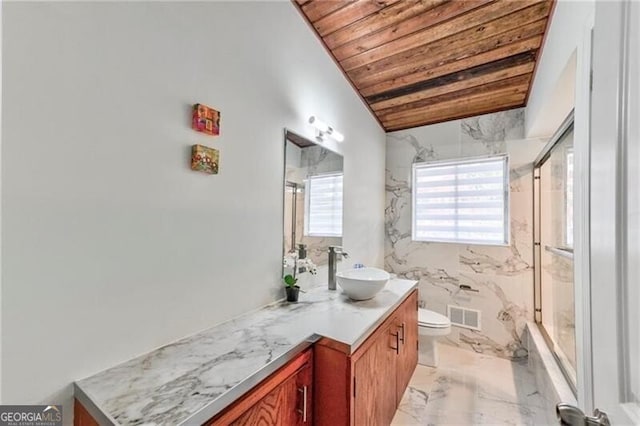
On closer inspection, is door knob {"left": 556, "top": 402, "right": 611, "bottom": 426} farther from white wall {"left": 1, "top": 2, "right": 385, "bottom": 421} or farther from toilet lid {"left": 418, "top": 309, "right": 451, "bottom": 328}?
toilet lid {"left": 418, "top": 309, "right": 451, "bottom": 328}

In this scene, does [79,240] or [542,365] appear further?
[542,365]

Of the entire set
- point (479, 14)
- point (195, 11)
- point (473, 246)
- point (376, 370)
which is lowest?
point (376, 370)

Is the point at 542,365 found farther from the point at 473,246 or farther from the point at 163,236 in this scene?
the point at 163,236

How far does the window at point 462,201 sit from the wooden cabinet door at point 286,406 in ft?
7.41

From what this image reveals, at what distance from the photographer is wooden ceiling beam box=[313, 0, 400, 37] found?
69.9 inches

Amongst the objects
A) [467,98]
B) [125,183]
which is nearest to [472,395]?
[467,98]

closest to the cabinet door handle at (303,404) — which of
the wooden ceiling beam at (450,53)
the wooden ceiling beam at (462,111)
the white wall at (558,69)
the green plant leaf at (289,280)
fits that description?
the green plant leaf at (289,280)

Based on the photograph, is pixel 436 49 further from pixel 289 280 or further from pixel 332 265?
pixel 289 280

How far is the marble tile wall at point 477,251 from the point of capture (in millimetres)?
2572

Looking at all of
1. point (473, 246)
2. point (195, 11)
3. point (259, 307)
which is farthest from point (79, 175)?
point (473, 246)

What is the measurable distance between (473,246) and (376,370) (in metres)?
1.89

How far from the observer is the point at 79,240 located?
875mm

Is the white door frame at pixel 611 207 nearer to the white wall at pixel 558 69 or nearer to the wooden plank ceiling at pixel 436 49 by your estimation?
the white wall at pixel 558 69

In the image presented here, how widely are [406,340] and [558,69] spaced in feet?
6.29
